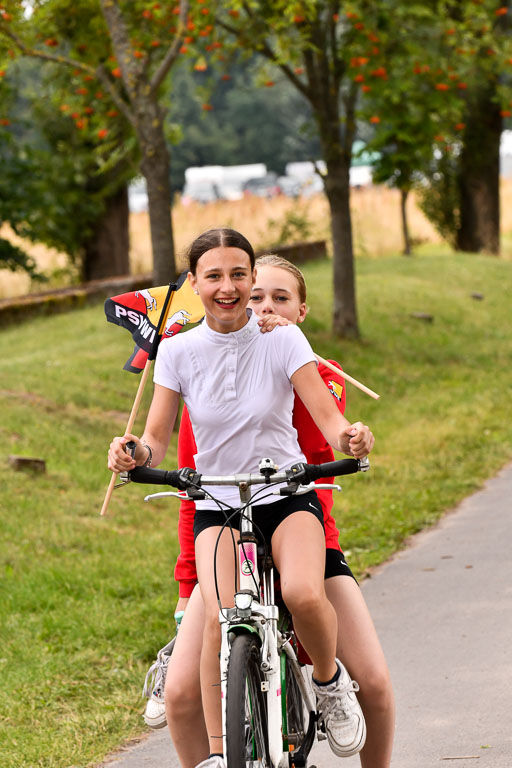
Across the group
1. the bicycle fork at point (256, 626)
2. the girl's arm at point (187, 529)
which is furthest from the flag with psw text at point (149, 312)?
the bicycle fork at point (256, 626)

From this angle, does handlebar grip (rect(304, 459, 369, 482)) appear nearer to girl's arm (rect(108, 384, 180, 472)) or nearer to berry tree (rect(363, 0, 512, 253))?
girl's arm (rect(108, 384, 180, 472))

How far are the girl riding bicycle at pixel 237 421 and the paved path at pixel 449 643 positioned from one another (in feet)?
3.68

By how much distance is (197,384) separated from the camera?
365 cm

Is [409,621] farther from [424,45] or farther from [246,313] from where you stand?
[424,45]

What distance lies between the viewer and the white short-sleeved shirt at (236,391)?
141 inches

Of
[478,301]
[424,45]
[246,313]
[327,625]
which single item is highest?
[424,45]

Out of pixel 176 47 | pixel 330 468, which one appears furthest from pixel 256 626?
pixel 176 47

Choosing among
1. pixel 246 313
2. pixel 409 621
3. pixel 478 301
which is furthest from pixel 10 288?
pixel 246 313

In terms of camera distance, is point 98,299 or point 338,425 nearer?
point 338,425

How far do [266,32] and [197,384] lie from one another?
442 inches

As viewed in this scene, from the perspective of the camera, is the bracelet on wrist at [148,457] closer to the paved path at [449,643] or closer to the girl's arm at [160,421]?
the girl's arm at [160,421]

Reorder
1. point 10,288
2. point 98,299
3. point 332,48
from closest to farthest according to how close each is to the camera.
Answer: point 332,48 < point 98,299 < point 10,288

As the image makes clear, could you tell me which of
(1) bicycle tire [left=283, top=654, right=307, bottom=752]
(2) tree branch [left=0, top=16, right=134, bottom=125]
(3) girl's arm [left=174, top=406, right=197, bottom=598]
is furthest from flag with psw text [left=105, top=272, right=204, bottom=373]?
(2) tree branch [left=0, top=16, right=134, bottom=125]

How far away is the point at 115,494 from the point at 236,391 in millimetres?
5870
